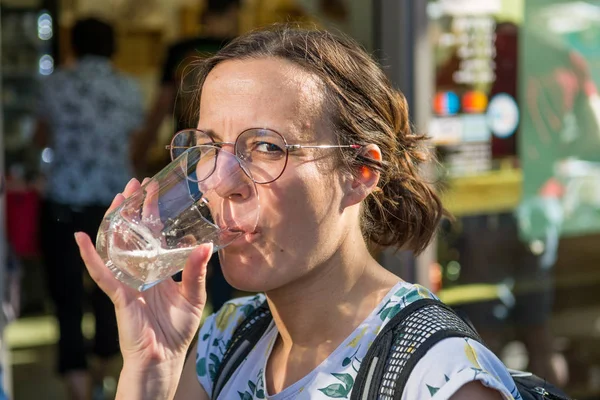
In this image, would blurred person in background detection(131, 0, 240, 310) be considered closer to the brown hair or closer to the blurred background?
the blurred background

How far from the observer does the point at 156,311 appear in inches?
56.6

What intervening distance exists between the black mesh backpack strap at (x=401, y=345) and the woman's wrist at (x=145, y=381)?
0.31 meters

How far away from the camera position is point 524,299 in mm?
4418

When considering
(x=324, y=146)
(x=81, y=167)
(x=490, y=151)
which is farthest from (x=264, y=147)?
(x=81, y=167)

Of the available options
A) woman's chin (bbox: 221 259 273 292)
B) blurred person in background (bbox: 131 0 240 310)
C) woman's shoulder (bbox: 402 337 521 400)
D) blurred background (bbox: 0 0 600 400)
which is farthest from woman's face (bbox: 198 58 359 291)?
blurred person in background (bbox: 131 0 240 310)

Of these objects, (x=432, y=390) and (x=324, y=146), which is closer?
(x=432, y=390)

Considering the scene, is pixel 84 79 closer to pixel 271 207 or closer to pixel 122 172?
pixel 122 172

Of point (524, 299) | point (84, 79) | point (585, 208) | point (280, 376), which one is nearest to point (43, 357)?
point (84, 79)

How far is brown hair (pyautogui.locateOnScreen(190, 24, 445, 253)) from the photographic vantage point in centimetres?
150

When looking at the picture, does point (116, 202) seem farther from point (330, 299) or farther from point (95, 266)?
point (330, 299)

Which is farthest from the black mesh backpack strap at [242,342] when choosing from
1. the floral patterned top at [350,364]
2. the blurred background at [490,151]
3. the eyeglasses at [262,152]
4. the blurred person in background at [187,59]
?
the blurred person in background at [187,59]

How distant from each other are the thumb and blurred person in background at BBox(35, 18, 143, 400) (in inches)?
115

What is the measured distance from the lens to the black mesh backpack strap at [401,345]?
131 cm

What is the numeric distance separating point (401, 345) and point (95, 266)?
1.61 ft
